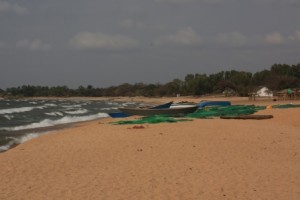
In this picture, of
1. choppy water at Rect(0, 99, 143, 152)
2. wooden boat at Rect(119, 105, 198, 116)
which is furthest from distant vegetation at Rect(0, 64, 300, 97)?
wooden boat at Rect(119, 105, 198, 116)

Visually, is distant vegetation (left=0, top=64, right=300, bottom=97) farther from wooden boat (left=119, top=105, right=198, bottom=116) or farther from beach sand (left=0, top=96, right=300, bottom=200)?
beach sand (left=0, top=96, right=300, bottom=200)

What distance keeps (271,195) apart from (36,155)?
23.3 ft

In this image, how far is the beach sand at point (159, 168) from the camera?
709cm

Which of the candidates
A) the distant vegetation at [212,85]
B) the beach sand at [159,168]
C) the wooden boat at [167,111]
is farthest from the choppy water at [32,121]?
the distant vegetation at [212,85]

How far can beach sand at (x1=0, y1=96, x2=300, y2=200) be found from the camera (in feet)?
23.3

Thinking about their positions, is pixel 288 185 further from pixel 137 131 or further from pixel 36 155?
pixel 137 131

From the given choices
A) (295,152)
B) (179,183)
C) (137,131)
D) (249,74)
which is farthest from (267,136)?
(249,74)

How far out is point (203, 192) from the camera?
704 cm

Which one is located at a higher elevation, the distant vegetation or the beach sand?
the distant vegetation

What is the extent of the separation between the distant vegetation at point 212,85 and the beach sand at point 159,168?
62704 millimetres

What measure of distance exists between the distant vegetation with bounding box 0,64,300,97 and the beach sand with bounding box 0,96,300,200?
6270 centimetres

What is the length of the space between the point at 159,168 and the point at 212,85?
8946 centimetres

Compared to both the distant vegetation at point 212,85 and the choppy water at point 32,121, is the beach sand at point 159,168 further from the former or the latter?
the distant vegetation at point 212,85

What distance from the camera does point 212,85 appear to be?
97125 millimetres
